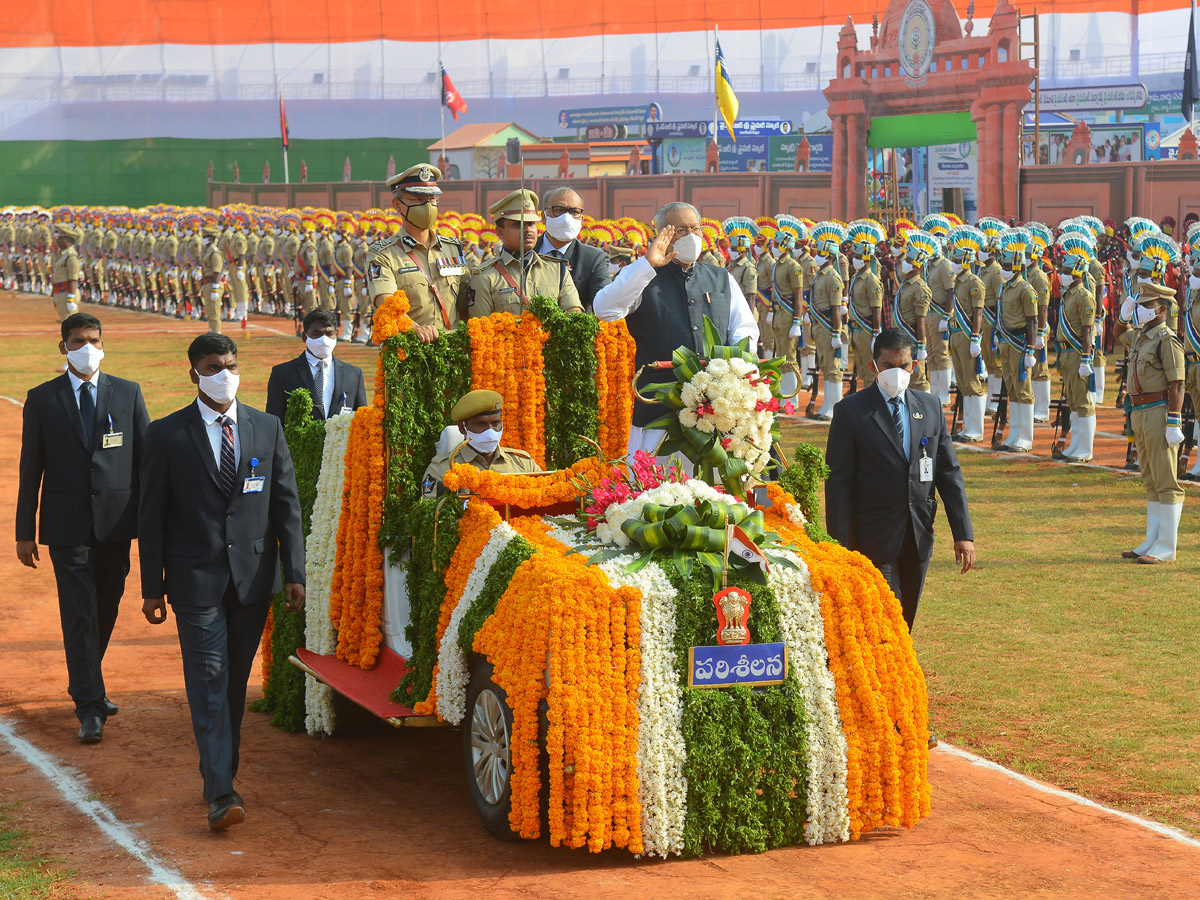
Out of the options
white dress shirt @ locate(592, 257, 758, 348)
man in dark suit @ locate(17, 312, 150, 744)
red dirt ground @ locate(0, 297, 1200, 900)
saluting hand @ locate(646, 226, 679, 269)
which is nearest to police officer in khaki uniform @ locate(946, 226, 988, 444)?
white dress shirt @ locate(592, 257, 758, 348)

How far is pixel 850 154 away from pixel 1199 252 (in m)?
20.9

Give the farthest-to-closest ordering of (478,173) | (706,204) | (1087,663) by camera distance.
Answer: (478,173), (706,204), (1087,663)

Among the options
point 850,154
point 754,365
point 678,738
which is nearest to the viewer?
point 678,738

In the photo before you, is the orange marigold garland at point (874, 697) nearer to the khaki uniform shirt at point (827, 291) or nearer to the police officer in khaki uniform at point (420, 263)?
the police officer in khaki uniform at point (420, 263)

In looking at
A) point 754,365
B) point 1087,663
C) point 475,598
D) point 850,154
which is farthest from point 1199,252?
point 850,154

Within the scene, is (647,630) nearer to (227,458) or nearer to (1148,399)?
(227,458)

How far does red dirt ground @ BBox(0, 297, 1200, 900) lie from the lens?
19.1ft

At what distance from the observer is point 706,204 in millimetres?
44656

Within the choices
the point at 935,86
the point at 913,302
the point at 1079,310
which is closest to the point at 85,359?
the point at 1079,310

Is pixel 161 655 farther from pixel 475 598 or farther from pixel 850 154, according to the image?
pixel 850 154

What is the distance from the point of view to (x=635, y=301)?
7.60 m

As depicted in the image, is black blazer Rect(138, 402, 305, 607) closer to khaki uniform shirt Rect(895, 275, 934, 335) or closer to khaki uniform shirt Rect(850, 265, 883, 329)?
khaki uniform shirt Rect(895, 275, 934, 335)

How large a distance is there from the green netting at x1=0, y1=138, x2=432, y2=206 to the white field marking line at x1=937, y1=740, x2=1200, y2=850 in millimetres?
60190

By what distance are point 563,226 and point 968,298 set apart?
1182 centimetres
